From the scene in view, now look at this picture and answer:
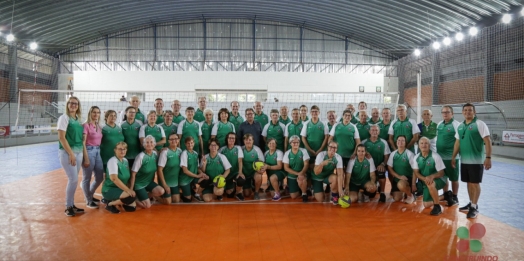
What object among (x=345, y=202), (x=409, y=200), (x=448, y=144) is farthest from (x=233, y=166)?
(x=448, y=144)

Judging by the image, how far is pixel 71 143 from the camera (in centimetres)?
460

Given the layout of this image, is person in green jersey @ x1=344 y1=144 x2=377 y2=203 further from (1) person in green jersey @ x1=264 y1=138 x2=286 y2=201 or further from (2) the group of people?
(1) person in green jersey @ x1=264 y1=138 x2=286 y2=201

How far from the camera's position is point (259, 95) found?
24219mm

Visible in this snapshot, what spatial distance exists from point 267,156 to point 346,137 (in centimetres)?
152

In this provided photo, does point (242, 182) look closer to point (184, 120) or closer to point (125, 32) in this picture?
point (184, 120)

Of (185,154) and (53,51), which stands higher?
(53,51)

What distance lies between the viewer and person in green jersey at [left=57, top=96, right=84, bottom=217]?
4.48m

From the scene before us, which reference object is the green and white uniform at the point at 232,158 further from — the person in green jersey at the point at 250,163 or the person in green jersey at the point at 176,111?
the person in green jersey at the point at 176,111

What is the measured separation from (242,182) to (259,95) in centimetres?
1883

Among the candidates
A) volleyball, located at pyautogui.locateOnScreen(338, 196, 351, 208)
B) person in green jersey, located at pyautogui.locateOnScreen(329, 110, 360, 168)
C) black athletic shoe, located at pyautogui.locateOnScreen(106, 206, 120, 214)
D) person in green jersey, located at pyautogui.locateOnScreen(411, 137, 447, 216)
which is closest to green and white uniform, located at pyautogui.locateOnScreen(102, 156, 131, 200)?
→ black athletic shoe, located at pyautogui.locateOnScreen(106, 206, 120, 214)

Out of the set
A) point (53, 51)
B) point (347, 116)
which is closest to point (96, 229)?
point (347, 116)

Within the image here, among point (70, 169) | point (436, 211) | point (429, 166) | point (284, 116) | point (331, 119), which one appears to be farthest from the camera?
point (284, 116)

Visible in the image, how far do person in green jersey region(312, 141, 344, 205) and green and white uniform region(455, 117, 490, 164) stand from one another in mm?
1856

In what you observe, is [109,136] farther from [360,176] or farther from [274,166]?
[360,176]
